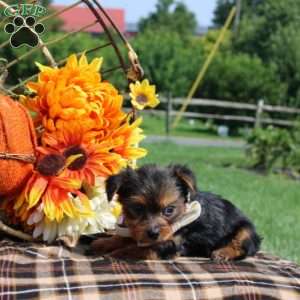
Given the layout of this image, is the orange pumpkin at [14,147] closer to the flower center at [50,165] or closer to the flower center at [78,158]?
the flower center at [50,165]

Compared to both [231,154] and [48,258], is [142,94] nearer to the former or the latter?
[48,258]

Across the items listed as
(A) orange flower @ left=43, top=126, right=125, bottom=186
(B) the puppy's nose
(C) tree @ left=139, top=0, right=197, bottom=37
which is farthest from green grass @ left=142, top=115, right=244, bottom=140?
(C) tree @ left=139, top=0, right=197, bottom=37

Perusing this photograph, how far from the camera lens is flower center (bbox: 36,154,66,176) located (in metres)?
3.85

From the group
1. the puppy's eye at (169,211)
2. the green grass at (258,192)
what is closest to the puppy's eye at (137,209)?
the puppy's eye at (169,211)

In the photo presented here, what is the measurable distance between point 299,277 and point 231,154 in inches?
618

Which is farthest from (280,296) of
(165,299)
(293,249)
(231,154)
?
(231,154)

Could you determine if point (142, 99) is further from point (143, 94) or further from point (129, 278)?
point (129, 278)

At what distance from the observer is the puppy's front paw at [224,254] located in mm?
3787

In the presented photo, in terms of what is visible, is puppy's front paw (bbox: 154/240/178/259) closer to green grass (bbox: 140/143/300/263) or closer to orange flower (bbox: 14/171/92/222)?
orange flower (bbox: 14/171/92/222)

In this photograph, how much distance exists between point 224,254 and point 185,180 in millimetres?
465

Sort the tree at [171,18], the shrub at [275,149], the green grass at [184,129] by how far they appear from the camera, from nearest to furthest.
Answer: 1. the shrub at [275,149]
2. the green grass at [184,129]
3. the tree at [171,18]

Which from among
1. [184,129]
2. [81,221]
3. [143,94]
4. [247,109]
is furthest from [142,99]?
[184,129]

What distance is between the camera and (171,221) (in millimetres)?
3668

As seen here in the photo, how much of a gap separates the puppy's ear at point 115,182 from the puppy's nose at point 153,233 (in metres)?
0.33
